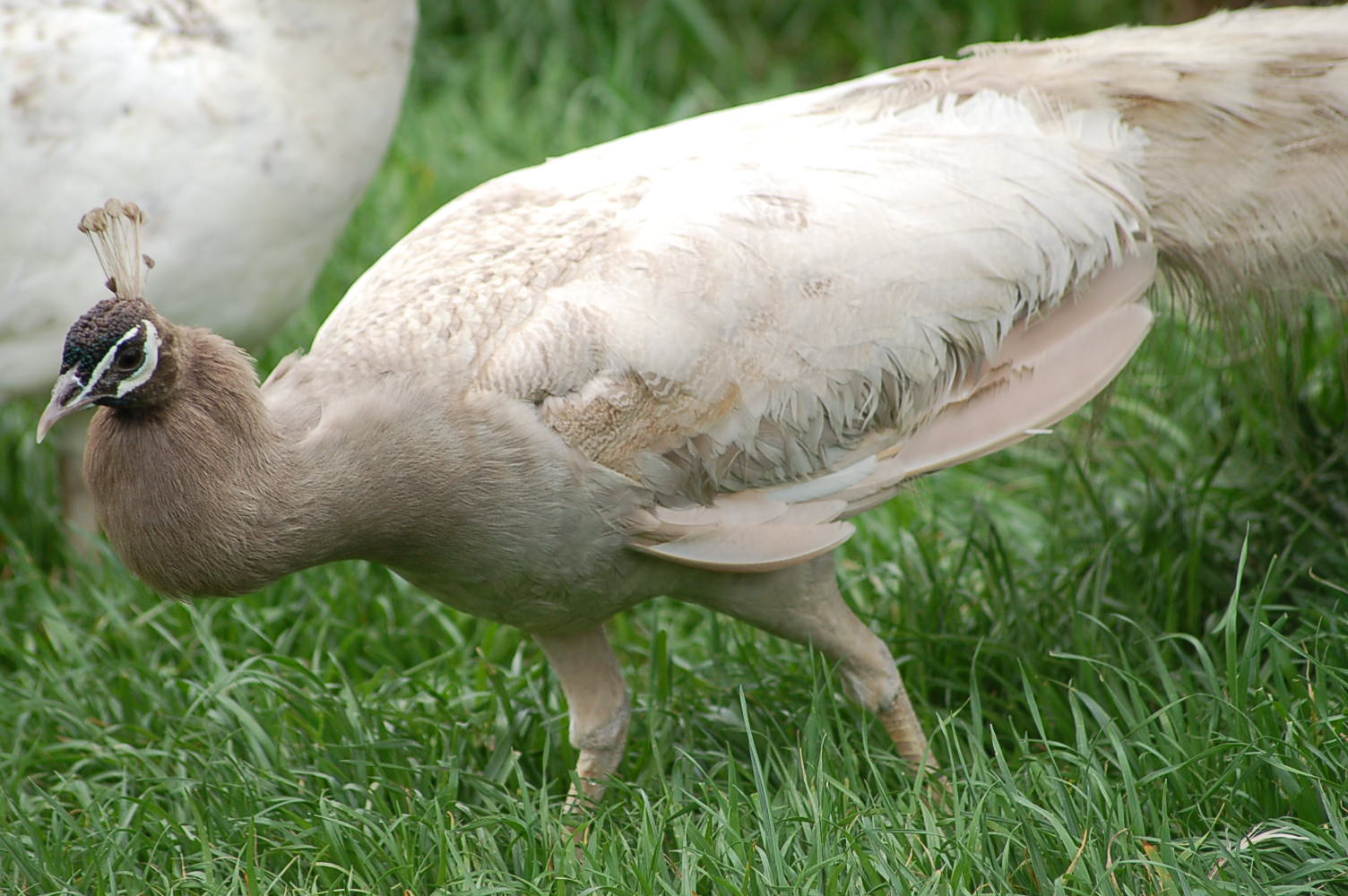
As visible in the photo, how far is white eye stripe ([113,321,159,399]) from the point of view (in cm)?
231

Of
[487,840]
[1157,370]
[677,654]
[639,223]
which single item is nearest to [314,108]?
[639,223]

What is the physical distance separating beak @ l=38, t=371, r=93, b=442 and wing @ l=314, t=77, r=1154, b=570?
0.43m

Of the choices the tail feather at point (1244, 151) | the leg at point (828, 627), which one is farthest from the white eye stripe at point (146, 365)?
the tail feather at point (1244, 151)

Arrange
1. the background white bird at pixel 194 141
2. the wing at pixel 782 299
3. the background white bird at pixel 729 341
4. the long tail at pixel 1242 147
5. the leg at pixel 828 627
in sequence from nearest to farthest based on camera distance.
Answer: the background white bird at pixel 729 341 → the wing at pixel 782 299 → the leg at pixel 828 627 → the long tail at pixel 1242 147 → the background white bird at pixel 194 141

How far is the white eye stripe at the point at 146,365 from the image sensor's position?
231cm

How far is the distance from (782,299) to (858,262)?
157mm

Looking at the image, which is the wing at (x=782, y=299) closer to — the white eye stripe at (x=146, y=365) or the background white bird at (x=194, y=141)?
the white eye stripe at (x=146, y=365)

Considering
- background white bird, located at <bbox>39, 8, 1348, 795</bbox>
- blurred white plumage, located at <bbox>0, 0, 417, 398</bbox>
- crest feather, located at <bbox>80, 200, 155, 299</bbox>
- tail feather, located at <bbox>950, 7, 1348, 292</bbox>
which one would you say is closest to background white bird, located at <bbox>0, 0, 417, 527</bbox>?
blurred white plumage, located at <bbox>0, 0, 417, 398</bbox>

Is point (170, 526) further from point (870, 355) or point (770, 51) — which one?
point (770, 51)

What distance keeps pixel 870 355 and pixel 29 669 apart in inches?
81.9

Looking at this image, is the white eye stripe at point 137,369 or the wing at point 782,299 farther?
the wing at point 782,299

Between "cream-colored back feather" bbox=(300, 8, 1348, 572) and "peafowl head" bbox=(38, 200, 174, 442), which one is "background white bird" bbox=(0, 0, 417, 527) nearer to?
"cream-colored back feather" bbox=(300, 8, 1348, 572)

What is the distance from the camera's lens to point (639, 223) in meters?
2.64

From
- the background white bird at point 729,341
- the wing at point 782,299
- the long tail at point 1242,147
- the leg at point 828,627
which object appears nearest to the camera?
the background white bird at point 729,341
